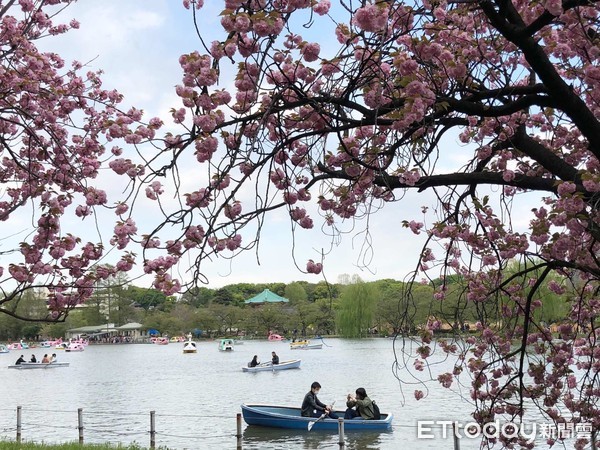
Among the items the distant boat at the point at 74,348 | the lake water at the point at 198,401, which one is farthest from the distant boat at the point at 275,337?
the lake water at the point at 198,401

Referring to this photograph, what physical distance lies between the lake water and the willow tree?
56.7 ft

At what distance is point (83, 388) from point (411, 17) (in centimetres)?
3330

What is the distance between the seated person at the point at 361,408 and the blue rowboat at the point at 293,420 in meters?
0.16

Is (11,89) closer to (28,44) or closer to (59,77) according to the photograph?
(28,44)

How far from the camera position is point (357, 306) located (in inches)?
2746

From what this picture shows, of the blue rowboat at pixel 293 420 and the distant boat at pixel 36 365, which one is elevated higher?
the blue rowboat at pixel 293 420

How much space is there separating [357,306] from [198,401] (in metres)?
44.0

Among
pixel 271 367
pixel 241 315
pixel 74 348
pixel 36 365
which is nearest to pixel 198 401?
pixel 271 367

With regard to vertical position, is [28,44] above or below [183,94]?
above

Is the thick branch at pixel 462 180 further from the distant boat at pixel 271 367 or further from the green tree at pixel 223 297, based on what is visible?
the green tree at pixel 223 297

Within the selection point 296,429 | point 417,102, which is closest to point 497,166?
point 417,102

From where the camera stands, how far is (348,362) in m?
46.8

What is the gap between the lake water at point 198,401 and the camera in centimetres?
1698

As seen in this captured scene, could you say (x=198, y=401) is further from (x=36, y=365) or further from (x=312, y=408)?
(x=36, y=365)
